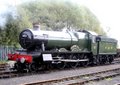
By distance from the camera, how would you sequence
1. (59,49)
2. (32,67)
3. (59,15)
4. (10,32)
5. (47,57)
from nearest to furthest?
(47,57)
(32,67)
(59,49)
(10,32)
(59,15)

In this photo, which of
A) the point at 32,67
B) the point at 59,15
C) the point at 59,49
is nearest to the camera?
the point at 32,67

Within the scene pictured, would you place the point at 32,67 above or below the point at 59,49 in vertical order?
below

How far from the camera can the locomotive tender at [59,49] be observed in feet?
47.1

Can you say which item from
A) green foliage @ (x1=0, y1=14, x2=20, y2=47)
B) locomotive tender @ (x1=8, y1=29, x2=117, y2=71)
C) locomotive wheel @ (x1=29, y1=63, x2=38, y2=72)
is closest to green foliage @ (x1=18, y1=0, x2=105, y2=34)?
green foliage @ (x1=0, y1=14, x2=20, y2=47)

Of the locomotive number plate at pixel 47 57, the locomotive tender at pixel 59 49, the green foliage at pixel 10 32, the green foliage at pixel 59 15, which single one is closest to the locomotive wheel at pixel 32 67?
the locomotive tender at pixel 59 49

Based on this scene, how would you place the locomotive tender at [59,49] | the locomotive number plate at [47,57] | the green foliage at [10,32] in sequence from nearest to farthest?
the locomotive number plate at [47,57] → the locomotive tender at [59,49] → the green foliage at [10,32]

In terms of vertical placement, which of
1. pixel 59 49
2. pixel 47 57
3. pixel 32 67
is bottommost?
pixel 32 67

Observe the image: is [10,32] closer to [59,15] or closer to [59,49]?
[59,49]

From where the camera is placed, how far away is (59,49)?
16.1 m

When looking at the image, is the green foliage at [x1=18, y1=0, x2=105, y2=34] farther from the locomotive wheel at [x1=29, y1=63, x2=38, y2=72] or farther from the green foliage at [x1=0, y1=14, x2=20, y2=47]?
the locomotive wheel at [x1=29, y1=63, x2=38, y2=72]

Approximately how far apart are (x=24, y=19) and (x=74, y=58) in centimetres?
800

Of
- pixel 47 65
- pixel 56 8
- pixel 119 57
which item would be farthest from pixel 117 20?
pixel 47 65

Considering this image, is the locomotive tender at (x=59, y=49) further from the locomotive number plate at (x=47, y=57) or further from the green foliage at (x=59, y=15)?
the green foliage at (x=59, y=15)

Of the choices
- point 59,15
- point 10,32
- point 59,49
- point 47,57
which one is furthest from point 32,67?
point 59,15
